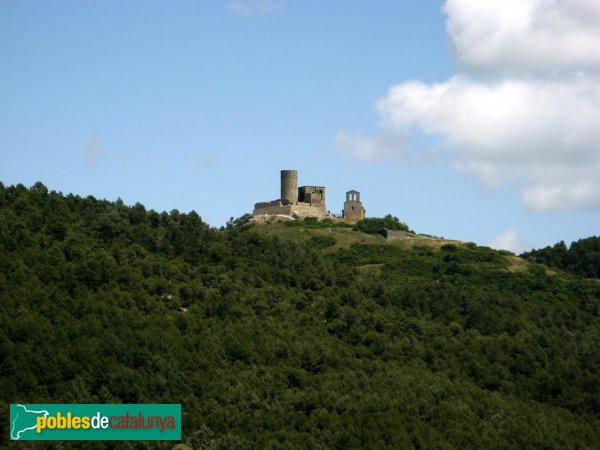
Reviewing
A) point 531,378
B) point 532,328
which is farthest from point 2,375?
point 532,328

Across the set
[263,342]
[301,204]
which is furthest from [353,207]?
[263,342]

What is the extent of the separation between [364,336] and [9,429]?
16.1 meters

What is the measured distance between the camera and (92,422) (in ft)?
113

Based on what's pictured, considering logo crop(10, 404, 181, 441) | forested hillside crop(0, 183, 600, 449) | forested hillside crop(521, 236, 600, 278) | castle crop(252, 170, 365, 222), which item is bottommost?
logo crop(10, 404, 181, 441)

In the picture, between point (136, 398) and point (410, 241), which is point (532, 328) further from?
point (410, 241)

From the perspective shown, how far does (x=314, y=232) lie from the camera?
78.5 m

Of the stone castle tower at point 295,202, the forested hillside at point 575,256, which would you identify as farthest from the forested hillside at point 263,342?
the stone castle tower at point 295,202

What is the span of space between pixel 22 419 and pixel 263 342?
1068 cm

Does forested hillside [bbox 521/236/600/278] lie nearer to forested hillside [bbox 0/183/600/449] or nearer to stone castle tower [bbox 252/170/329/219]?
stone castle tower [bbox 252/170/329/219]

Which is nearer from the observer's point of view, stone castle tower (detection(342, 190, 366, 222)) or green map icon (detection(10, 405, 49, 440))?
green map icon (detection(10, 405, 49, 440))

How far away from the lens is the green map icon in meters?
33.5

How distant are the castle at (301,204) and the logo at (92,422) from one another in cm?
4734

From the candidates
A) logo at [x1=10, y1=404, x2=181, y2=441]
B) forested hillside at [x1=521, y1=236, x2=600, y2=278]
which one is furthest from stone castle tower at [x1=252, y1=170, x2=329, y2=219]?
logo at [x1=10, y1=404, x2=181, y2=441]

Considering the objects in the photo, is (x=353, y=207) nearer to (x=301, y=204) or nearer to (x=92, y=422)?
(x=301, y=204)
